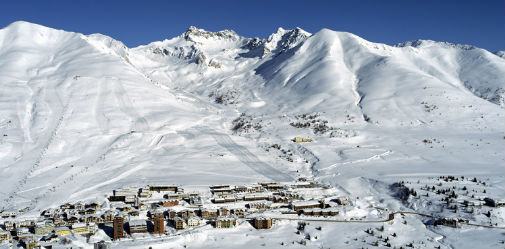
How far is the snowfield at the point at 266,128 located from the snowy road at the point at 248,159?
13.2 inches

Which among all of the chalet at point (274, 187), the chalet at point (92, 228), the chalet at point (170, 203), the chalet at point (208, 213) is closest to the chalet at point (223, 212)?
the chalet at point (208, 213)

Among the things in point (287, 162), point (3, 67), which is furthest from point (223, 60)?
point (287, 162)

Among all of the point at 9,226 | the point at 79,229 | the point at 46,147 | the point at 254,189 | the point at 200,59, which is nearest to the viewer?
the point at 79,229

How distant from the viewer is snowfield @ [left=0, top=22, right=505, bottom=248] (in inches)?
2049

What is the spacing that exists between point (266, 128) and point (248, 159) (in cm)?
2178

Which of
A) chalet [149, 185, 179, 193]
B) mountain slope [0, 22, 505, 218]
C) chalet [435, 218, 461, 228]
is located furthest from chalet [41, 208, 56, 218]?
chalet [435, 218, 461, 228]

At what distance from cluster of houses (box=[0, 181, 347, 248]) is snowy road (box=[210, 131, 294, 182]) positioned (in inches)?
248

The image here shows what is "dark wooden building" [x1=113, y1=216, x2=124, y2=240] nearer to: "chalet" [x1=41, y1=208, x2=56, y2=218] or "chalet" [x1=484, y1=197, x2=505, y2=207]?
"chalet" [x1=41, y1=208, x2=56, y2=218]

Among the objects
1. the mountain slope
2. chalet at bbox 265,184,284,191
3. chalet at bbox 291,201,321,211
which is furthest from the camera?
the mountain slope

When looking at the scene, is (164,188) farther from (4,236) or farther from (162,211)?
(4,236)

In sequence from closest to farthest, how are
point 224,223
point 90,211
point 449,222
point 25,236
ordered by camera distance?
point 25,236, point 449,222, point 224,223, point 90,211

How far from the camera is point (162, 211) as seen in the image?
48.8 meters

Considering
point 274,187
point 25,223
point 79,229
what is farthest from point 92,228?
point 274,187

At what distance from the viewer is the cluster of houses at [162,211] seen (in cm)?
4253
